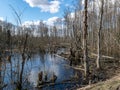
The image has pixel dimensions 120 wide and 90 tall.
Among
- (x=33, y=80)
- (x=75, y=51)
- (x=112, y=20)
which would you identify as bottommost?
(x=33, y=80)

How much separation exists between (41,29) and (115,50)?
7222 cm

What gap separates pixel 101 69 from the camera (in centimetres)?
1838

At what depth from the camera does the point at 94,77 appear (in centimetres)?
1531

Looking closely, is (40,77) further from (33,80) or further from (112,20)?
(112,20)

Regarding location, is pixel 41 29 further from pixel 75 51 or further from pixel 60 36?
pixel 75 51

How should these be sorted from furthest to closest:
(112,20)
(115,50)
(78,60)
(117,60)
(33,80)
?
(112,20) < (115,50) < (78,60) < (117,60) < (33,80)

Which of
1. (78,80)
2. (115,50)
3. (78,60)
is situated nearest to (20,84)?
(78,80)

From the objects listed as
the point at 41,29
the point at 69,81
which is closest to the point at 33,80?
the point at 69,81

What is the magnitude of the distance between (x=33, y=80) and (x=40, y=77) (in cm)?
130

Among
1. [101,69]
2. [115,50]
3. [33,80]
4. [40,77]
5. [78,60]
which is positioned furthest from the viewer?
[115,50]

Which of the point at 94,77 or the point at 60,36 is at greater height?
the point at 60,36

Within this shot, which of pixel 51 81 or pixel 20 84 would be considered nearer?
pixel 20 84

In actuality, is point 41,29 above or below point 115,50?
above

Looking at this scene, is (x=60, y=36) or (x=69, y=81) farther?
(x=60, y=36)
